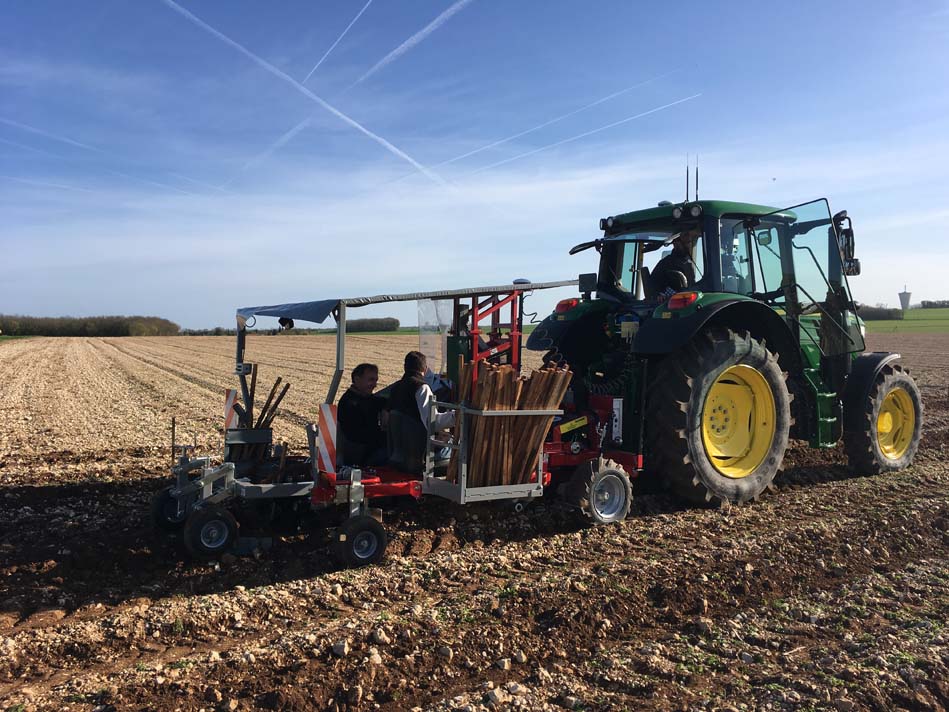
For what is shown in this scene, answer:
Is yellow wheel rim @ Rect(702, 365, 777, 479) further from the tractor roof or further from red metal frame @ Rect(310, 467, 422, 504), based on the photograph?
red metal frame @ Rect(310, 467, 422, 504)

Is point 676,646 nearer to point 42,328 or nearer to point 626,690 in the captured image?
point 626,690

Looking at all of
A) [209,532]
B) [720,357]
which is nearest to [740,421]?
[720,357]

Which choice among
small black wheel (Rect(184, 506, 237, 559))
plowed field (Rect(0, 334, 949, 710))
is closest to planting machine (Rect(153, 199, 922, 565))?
small black wheel (Rect(184, 506, 237, 559))

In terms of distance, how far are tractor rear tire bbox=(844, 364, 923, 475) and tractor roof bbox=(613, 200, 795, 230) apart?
6.84 feet

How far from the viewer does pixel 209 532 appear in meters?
4.76

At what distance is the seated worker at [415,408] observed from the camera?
16.9 feet

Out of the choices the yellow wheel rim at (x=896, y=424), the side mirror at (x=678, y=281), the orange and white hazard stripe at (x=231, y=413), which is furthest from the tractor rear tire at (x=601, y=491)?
the yellow wheel rim at (x=896, y=424)

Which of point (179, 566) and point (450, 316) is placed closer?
point (179, 566)

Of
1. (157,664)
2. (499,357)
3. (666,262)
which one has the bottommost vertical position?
(157,664)

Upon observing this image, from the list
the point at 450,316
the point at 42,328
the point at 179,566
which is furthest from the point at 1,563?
the point at 42,328

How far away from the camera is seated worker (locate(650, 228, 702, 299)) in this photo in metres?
6.54

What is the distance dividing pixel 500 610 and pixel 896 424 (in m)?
6.01

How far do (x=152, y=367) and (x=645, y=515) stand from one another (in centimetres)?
2242

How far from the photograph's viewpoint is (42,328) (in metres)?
69.4
